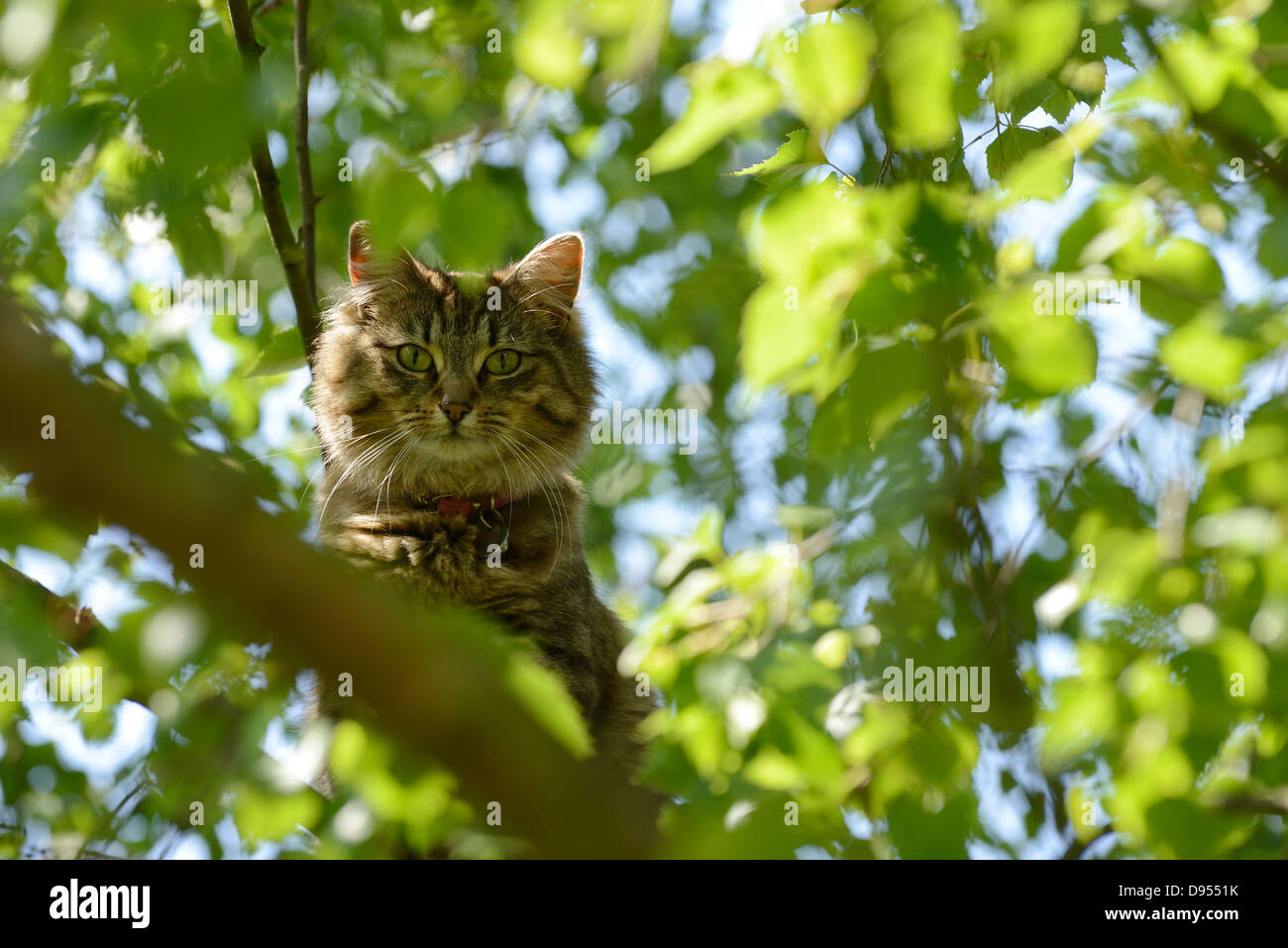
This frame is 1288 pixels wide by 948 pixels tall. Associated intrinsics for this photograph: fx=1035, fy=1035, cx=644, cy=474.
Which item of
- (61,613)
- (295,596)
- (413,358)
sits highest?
(413,358)

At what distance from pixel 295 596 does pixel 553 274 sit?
2.46 meters

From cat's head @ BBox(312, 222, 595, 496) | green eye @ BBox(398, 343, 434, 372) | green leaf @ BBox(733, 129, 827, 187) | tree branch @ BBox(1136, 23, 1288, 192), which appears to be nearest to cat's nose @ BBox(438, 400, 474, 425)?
cat's head @ BBox(312, 222, 595, 496)

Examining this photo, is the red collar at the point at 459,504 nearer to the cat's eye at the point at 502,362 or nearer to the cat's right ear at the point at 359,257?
the cat's eye at the point at 502,362

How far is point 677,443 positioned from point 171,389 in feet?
6.60

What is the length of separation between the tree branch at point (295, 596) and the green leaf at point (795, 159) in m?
0.69

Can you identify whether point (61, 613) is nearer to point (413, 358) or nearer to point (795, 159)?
point (413, 358)

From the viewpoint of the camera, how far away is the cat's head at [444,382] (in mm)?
2996

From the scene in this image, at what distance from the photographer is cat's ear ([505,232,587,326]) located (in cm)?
337

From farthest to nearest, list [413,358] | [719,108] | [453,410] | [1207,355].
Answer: [413,358], [453,410], [1207,355], [719,108]

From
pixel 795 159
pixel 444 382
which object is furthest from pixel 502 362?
pixel 795 159

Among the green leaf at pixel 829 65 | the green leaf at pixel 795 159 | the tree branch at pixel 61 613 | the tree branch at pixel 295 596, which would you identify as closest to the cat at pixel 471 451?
the tree branch at pixel 61 613

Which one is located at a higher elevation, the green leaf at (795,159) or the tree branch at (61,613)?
the green leaf at (795,159)

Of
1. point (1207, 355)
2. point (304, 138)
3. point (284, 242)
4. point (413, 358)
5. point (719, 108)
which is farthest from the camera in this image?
point (413, 358)

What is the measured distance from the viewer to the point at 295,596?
1102 millimetres
